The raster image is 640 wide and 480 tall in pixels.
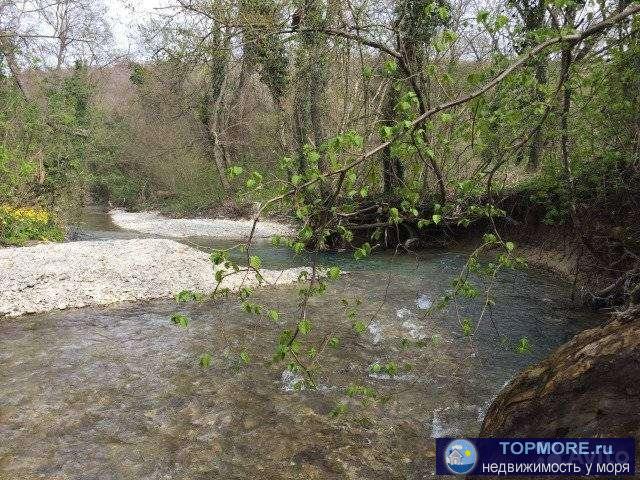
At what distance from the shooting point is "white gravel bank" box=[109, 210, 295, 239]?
18800 millimetres

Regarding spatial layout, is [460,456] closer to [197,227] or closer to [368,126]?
[368,126]

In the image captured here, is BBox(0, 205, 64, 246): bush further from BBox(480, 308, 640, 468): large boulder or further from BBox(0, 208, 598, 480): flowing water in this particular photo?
BBox(480, 308, 640, 468): large boulder

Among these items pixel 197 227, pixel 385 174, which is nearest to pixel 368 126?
pixel 385 174

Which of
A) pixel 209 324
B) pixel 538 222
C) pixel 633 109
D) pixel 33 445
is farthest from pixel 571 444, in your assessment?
pixel 538 222

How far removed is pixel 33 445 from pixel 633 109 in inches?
286

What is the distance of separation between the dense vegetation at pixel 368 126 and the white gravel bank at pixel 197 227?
7.12 ft

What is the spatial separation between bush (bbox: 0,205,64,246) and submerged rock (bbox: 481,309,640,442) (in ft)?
42.9

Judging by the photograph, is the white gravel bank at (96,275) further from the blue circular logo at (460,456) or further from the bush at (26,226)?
the blue circular logo at (460,456)

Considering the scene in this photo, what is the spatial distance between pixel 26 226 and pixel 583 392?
561 inches

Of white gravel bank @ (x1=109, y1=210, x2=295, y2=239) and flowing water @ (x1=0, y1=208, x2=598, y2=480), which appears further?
white gravel bank @ (x1=109, y1=210, x2=295, y2=239)

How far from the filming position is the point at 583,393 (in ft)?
7.82

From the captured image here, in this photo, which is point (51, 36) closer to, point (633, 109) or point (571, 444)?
point (633, 109)

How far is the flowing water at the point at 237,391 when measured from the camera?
3861 millimetres

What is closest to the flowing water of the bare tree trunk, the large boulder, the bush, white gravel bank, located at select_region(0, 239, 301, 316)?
white gravel bank, located at select_region(0, 239, 301, 316)
